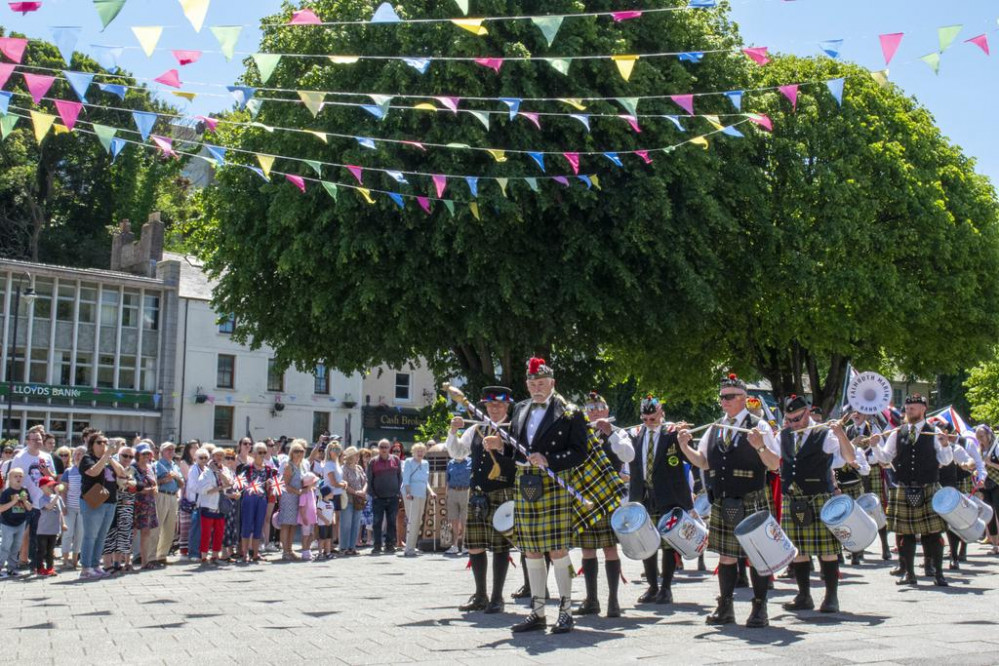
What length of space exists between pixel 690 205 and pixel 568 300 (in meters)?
3.10

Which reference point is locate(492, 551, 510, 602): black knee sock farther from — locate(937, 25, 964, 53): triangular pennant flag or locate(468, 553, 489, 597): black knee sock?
locate(937, 25, 964, 53): triangular pennant flag

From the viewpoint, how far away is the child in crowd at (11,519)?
569 inches

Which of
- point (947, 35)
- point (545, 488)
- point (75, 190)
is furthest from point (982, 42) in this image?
point (75, 190)

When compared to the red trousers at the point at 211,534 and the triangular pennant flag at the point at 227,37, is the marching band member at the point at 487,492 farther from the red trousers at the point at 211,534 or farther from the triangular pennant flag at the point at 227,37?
the red trousers at the point at 211,534

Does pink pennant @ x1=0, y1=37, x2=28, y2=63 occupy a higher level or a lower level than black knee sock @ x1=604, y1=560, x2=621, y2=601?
higher

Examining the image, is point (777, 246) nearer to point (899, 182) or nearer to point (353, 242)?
point (899, 182)

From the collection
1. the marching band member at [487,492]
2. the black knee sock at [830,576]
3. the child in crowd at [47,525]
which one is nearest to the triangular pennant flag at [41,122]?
the marching band member at [487,492]

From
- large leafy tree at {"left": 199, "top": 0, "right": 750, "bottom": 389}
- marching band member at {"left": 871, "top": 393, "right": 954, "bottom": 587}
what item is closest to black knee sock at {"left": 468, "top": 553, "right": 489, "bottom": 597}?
marching band member at {"left": 871, "top": 393, "right": 954, "bottom": 587}

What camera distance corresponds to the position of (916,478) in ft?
38.9

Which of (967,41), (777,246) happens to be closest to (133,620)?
(967,41)

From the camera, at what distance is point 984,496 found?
56.5ft

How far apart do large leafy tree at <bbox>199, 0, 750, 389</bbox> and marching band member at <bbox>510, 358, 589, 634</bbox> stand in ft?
35.3

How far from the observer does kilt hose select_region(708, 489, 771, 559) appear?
28.4 ft

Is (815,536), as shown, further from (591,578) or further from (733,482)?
(591,578)
